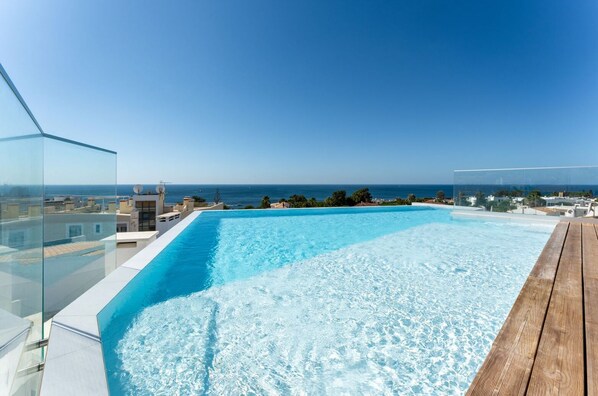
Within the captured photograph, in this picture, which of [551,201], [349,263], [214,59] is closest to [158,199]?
[214,59]

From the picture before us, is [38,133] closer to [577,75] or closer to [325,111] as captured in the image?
[325,111]

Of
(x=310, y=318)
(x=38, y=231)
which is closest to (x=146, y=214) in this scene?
(x=38, y=231)

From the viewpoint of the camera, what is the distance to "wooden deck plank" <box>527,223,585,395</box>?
88 centimetres

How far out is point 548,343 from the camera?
3.63ft

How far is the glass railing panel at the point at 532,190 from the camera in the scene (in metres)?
6.20

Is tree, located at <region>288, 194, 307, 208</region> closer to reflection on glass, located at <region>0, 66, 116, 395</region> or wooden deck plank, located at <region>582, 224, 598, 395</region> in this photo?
reflection on glass, located at <region>0, 66, 116, 395</region>

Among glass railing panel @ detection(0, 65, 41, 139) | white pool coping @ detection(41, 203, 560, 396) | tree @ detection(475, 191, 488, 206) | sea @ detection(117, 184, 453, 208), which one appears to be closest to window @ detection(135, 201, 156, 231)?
white pool coping @ detection(41, 203, 560, 396)

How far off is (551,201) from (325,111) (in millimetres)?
9361

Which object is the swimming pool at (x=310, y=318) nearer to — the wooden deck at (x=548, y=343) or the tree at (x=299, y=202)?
the wooden deck at (x=548, y=343)

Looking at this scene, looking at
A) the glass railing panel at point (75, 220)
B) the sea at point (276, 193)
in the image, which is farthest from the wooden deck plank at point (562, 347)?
the sea at point (276, 193)

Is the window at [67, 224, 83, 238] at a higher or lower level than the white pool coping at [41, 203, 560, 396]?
higher

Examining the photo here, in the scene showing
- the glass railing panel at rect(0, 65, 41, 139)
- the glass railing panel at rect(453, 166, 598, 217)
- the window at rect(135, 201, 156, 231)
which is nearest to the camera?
the glass railing panel at rect(0, 65, 41, 139)

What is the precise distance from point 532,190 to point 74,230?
944 centimetres

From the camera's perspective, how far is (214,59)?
8.94m
